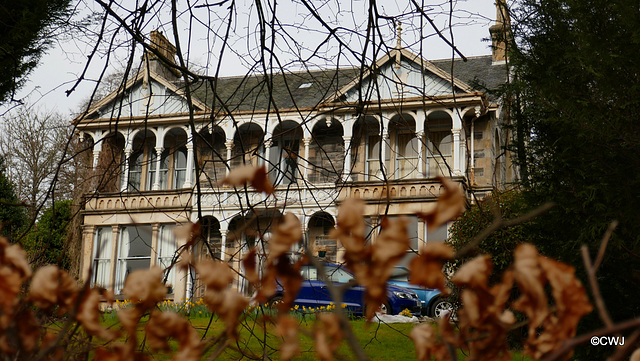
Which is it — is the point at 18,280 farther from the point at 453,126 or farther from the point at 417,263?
the point at 453,126

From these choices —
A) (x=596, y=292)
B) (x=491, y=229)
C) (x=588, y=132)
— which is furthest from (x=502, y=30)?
(x=596, y=292)

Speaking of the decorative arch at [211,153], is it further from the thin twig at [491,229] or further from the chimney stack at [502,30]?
the thin twig at [491,229]

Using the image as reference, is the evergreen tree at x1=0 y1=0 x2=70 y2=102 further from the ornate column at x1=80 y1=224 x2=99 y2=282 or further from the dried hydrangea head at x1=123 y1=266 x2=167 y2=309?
the ornate column at x1=80 y1=224 x2=99 y2=282

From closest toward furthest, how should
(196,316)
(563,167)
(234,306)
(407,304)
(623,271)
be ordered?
(234,306) < (623,271) < (563,167) < (196,316) < (407,304)

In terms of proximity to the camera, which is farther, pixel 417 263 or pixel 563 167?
pixel 563 167

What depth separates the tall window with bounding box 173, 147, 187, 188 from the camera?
65.7ft

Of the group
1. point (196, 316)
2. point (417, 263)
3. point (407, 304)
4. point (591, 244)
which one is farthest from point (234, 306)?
point (407, 304)

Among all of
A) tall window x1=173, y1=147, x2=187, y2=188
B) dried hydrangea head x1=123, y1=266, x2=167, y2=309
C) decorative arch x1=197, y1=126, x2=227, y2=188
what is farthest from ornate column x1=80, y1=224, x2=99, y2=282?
dried hydrangea head x1=123, y1=266, x2=167, y2=309

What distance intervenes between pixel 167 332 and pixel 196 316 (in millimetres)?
10413

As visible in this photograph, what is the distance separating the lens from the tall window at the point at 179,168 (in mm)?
20031

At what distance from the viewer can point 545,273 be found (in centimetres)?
78

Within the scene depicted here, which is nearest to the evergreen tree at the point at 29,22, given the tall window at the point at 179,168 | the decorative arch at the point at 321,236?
the decorative arch at the point at 321,236

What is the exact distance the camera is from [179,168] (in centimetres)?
2002

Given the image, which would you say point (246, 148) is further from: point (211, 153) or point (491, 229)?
point (491, 229)
